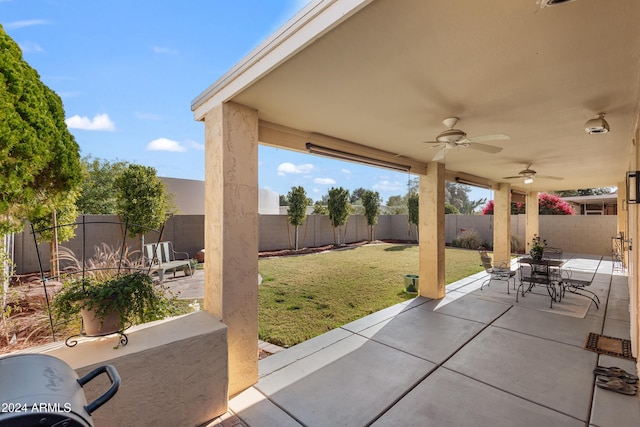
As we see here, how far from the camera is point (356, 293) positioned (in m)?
6.17

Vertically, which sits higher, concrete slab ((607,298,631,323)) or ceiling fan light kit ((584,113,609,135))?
ceiling fan light kit ((584,113,609,135))

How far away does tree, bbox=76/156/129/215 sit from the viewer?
15877mm

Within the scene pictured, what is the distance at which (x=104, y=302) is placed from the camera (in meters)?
2.07

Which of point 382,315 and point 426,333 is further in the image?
point 382,315

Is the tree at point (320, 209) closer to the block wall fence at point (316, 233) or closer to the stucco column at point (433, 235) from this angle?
the block wall fence at point (316, 233)

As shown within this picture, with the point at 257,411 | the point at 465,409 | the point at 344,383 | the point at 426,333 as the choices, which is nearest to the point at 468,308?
the point at 426,333

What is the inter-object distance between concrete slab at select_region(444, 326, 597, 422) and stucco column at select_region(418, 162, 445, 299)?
174 centimetres

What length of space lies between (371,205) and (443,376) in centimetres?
1304

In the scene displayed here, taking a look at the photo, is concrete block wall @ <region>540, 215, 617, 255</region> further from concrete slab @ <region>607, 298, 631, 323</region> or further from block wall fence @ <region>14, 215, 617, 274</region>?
concrete slab @ <region>607, 298, 631, 323</region>

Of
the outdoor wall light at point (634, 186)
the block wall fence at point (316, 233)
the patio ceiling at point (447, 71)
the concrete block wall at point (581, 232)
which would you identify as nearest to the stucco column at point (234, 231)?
the patio ceiling at point (447, 71)

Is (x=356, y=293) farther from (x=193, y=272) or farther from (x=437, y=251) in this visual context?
(x=193, y=272)

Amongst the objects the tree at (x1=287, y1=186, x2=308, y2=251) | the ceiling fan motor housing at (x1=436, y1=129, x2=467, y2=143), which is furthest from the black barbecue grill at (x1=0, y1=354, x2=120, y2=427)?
the tree at (x1=287, y1=186, x2=308, y2=251)

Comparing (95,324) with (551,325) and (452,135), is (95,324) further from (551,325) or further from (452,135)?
(551,325)

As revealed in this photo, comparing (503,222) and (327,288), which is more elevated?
(503,222)
